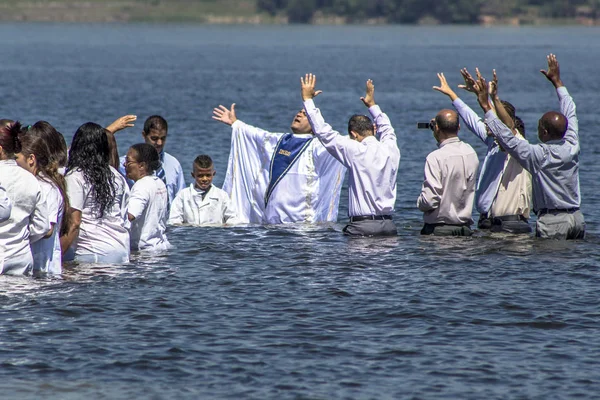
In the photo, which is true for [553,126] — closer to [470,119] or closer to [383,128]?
[470,119]

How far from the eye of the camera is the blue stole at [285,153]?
16.1 meters

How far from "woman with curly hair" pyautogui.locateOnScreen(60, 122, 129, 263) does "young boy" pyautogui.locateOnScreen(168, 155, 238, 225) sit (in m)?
3.01

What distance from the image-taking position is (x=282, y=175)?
53.0ft

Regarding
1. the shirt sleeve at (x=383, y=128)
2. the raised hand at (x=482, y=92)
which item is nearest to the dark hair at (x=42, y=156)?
the shirt sleeve at (x=383, y=128)

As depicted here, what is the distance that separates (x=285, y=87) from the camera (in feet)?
218

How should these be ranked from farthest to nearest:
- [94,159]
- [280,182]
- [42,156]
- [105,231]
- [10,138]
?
1. [280,182]
2. [105,231]
3. [94,159]
4. [42,156]
5. [10,138]

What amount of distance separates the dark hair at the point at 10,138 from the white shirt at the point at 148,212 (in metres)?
2.29

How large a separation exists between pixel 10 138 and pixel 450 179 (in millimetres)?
6128

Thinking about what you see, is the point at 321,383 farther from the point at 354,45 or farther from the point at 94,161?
the point at 354,45

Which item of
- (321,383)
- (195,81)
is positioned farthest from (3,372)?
(195,81)

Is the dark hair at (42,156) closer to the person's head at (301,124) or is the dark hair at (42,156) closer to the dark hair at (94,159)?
the dark hair at (94,159)

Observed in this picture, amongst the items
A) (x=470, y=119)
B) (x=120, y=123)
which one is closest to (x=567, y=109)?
(x=470, y=119)

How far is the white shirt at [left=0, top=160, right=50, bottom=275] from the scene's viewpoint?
10.8 m

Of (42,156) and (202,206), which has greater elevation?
(42,156)
